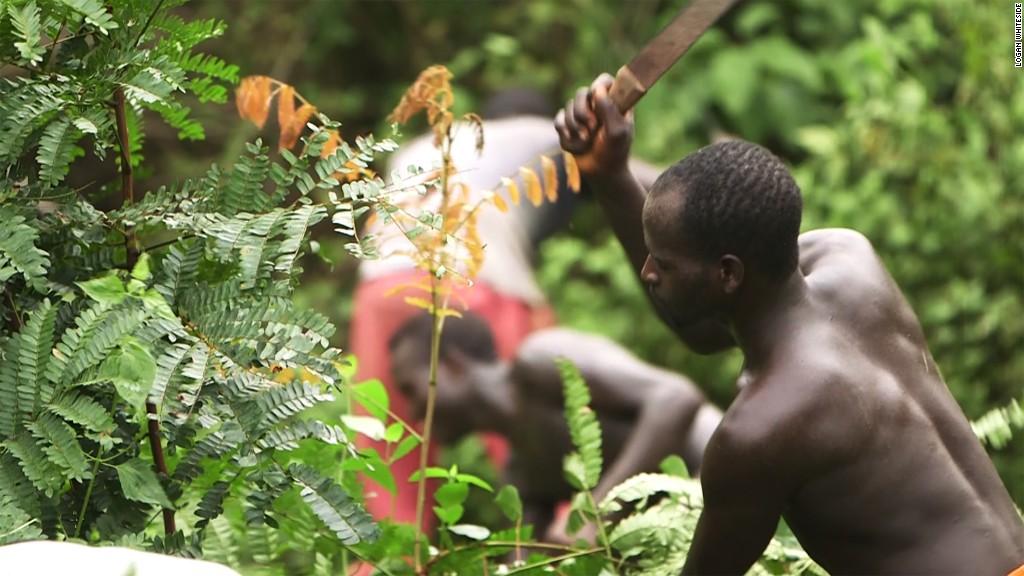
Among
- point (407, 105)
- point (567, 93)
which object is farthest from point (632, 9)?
point (407, 105)

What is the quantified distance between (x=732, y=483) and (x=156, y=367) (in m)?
0.86

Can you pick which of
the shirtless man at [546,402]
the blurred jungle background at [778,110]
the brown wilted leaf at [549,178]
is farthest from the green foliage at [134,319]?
the blurred jungle background at [778,110]

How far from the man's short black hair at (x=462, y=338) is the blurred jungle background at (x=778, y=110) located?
2.43ft

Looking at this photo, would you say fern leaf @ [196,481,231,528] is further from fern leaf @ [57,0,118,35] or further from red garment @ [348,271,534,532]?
red garment @ [348,271,534,532]

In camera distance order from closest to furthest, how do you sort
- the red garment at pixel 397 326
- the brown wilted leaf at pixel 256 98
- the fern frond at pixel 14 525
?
the fern frond at pixel 14 525 < the brown wilted leaf at pixel 256 98 < the red garment at pixel 397 326

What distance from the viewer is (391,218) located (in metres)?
2.29

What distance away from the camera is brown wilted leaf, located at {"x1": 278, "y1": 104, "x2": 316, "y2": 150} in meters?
2.55

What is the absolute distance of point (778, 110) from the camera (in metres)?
7.06

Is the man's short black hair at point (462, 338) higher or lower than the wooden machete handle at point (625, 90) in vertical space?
lower

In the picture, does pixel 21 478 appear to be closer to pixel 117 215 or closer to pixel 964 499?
pixel 117 215

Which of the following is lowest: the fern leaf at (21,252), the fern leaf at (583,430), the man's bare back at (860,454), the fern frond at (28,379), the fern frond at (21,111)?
the fern leaf at (583,430)

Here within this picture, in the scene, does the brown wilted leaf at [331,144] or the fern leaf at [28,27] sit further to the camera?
the brown wilted leaf at [331,144]

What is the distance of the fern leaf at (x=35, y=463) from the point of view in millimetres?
2199

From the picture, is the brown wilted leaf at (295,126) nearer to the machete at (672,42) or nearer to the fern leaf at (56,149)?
the fern leaf at (56,149)
